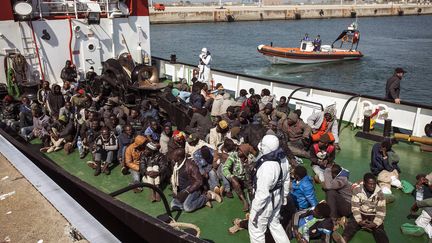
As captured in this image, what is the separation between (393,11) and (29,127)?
278 ft

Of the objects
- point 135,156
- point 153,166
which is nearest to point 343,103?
point 153,166

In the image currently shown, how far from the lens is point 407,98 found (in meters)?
20.6

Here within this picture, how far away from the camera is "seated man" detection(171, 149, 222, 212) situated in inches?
222

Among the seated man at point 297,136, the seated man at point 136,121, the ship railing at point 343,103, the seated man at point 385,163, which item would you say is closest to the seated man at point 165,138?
the seated man at point 136,121

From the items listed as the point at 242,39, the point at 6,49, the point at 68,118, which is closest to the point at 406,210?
the point at 68,118

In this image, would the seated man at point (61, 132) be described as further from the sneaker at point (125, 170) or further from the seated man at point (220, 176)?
the seated man at point (220, 176)

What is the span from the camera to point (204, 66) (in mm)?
11625

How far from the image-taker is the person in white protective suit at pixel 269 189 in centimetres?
401

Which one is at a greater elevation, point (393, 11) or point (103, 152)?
point (393, 11)

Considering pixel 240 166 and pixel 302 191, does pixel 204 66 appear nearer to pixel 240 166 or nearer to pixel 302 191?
pixel 240 166

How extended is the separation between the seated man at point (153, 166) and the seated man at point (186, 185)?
18.5 inches

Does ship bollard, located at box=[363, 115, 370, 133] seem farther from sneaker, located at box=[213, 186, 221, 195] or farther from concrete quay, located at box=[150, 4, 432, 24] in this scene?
concrete quay, located at box=[150, 4, 432, 24]

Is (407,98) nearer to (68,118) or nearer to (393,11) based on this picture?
(68,118)

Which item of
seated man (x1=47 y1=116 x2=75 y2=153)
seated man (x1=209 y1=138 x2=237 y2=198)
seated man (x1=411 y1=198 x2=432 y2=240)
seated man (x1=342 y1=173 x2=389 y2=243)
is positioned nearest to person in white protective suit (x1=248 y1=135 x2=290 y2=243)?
seated man (x1=342 y1=173 x2=389 y2=243)
